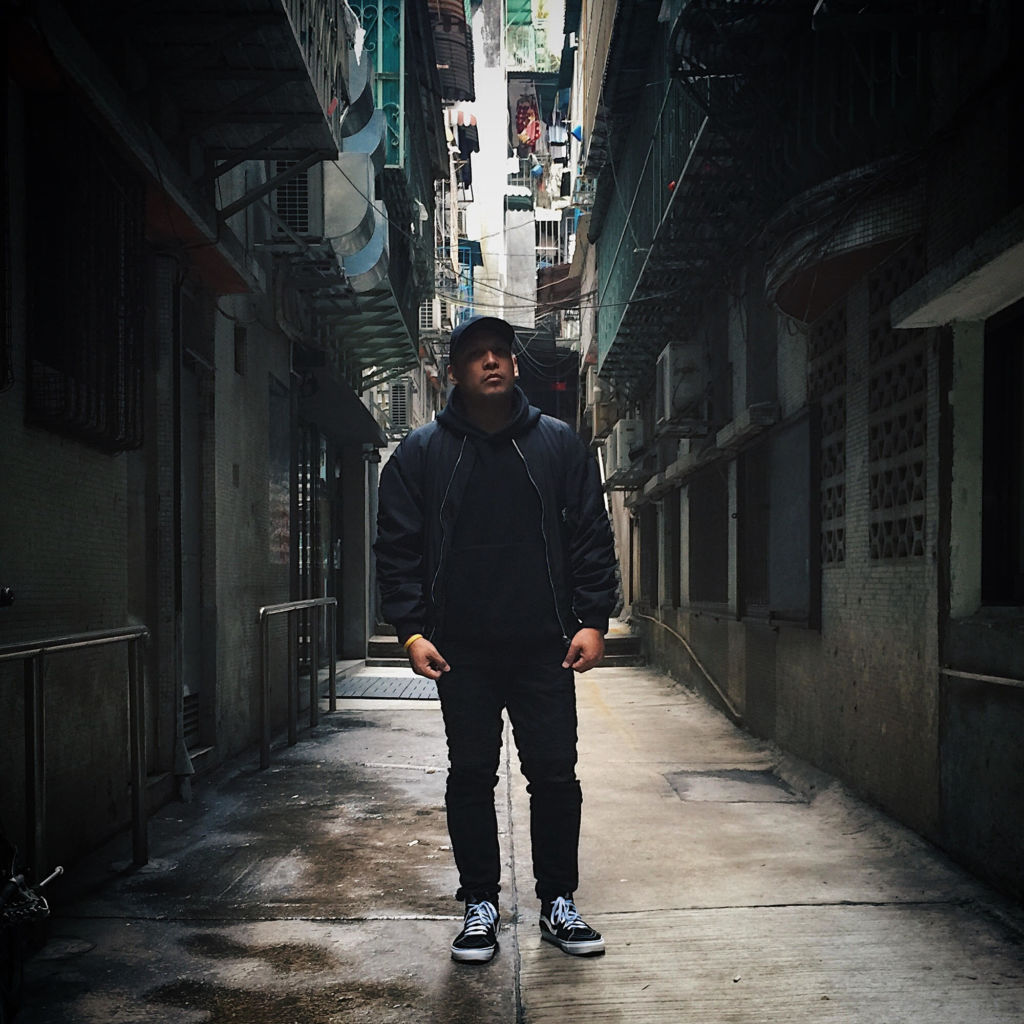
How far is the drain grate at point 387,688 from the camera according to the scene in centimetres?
1167

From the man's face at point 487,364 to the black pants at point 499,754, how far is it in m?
0.86

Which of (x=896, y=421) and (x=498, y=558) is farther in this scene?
(x=896, y=421)

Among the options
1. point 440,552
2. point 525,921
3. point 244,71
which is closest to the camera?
point 440,552

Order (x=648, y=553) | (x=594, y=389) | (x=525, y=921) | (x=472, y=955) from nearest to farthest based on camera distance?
(x=472, y=955) → (x=525, y=921) → (x=648, y=553) → (x=594, y=389)

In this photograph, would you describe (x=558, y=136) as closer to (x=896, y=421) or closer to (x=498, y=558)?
(x=896, y=421)

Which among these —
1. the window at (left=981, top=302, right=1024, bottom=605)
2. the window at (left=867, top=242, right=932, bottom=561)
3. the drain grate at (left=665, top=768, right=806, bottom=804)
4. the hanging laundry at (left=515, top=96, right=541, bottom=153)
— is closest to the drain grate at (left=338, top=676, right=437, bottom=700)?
the drain grate at (left=665, top=768, right=806, bottom=804)

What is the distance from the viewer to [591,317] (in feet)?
95.7

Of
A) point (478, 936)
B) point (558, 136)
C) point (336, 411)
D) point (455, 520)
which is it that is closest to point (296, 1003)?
point (478, 936)

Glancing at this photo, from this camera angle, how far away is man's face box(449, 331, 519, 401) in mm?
3662

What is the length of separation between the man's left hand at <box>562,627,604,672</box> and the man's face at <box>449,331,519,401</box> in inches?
33.0

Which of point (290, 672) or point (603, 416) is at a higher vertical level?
point (603, 416)

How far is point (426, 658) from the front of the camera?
11.6ft

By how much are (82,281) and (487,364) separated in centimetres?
210

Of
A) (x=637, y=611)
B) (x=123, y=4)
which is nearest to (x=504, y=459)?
(x=123, y=4)
